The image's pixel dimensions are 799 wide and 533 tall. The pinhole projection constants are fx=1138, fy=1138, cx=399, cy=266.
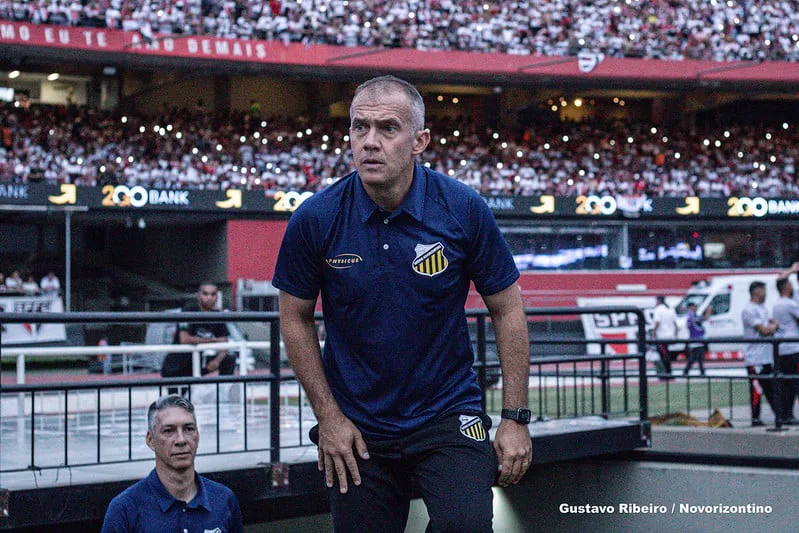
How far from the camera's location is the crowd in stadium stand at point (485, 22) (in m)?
34.0

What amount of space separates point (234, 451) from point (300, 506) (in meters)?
1.03

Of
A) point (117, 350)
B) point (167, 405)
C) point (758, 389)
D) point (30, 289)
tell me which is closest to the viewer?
point (167, 405)

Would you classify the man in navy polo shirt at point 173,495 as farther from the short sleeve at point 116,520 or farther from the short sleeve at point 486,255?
the short sleeve at point 486,255

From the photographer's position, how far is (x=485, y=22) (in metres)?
39.2

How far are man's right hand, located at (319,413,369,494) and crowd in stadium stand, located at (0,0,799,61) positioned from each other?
1221 inches

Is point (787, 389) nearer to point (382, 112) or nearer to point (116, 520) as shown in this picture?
point (116, 520)

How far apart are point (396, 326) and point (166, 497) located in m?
2.18

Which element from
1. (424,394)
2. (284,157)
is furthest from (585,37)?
(424,394)

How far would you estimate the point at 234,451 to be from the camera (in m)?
7.64

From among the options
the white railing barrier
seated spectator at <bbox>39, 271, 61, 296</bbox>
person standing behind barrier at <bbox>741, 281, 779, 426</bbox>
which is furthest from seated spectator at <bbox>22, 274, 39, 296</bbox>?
person standing behind barrier at <bbox>741, 281, 779, 426</bbox>

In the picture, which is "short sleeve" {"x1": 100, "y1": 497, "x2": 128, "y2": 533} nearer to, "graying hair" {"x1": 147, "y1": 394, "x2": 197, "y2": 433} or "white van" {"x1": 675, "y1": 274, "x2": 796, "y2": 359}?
"graying hair" {"x1": 147, "y1": 394, "x2": 197, "y2": 433}

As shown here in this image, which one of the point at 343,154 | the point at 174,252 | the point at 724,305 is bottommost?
the point at 724,305

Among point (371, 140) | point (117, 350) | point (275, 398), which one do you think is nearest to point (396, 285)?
point (371, 140)

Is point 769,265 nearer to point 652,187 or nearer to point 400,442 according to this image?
point 652,187
